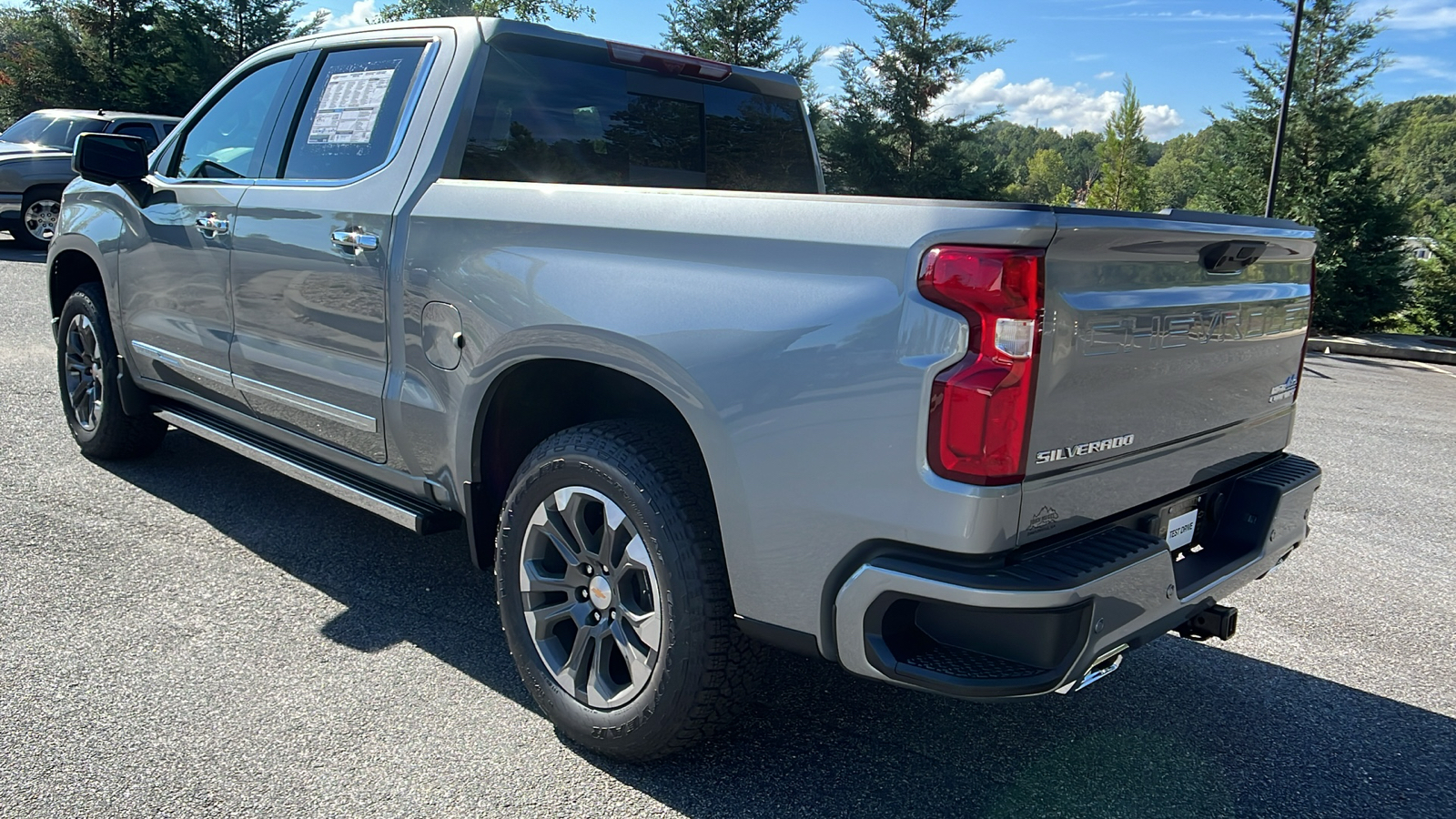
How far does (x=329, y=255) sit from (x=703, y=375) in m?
1.66

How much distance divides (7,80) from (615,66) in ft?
106

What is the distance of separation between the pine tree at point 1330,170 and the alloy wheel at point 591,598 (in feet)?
51.6

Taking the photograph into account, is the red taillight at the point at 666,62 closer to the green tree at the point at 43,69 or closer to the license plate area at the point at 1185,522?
the license plate area at the point at 1185,522

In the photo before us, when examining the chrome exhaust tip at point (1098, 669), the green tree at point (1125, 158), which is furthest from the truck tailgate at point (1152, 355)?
the green tree at point (1125, 158)

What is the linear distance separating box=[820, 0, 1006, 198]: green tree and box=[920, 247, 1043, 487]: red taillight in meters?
20.2

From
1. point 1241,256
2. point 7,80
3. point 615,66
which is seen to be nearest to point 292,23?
point 7,80

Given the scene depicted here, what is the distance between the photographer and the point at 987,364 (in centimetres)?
198

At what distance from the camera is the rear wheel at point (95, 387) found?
4840mm

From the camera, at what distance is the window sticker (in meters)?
3.49

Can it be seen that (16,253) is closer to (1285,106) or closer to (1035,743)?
(1035,743)

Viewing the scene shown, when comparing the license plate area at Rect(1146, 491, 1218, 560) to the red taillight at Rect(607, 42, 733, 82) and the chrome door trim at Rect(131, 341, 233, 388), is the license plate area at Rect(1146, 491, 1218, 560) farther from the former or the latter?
the chrome door trim at Rect(131, 341, 233, 388)

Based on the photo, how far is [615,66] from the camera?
367 cm

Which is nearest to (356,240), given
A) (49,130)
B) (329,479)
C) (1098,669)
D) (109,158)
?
(329,479)

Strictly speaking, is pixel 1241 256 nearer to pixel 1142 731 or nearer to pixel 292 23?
pixel 1142 731
